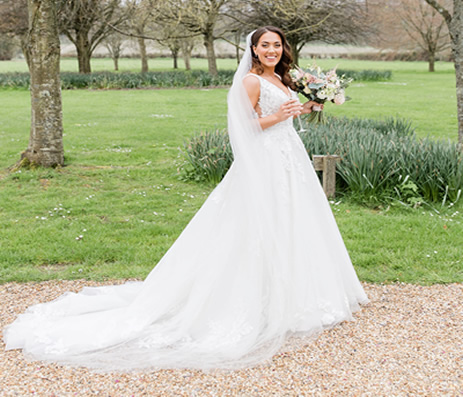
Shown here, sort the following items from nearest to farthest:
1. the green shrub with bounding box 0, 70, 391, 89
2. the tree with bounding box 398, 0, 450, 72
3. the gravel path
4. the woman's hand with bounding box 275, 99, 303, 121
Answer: the gravel path → the woman's hand with bounding box 275, 99, 303, 121 → the green shrub with bounding box 0, 70, 391, 89 → the tree with bounding box 398, 0, 450, 72

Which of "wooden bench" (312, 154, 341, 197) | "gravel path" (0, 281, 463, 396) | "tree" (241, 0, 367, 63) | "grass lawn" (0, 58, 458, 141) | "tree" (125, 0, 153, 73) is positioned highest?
"tree" (241, 0, 367, 63)

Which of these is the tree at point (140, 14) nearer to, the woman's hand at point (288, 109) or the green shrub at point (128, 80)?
the green shrub at point (128, 80)

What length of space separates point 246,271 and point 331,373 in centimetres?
93

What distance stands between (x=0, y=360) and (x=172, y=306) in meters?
1.22

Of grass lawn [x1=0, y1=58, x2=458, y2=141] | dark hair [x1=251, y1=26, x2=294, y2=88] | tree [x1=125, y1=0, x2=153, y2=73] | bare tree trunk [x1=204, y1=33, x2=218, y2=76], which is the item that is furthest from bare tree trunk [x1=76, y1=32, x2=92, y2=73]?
dark hair [x1=251, y1=26, x2=294, y2=88]

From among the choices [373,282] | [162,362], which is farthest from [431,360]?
[162,362]

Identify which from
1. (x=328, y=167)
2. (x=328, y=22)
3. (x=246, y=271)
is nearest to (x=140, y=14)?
(x=328, y=167)

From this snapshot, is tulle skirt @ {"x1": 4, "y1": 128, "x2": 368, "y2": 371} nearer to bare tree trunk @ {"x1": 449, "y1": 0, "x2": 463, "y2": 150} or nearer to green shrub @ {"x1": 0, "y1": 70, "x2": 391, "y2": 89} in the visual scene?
bare tree trunk @ {"x1": 449, "y1": 0, "x2": 463, "y2": 150}

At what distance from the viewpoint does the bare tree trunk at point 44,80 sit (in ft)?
27.0

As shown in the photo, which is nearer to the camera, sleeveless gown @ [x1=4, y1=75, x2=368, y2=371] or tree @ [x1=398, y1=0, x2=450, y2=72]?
sleeveless gown @ [x1=4, y1=75, x2=368, y2=371]

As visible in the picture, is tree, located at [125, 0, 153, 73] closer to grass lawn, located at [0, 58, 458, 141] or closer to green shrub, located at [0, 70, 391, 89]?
green shrub, located at [0, 70, 391, 89]

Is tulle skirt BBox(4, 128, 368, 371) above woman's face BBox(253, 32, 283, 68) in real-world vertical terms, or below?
below

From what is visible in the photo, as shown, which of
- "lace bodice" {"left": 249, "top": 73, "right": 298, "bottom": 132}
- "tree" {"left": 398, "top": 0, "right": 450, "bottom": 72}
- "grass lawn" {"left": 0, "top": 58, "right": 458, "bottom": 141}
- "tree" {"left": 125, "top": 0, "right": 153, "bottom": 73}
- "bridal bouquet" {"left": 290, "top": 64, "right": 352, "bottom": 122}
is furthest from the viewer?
"tree" {"left": 398, "top": 0, "right": 450, "bottom": 72}

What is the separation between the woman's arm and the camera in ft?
12.3
